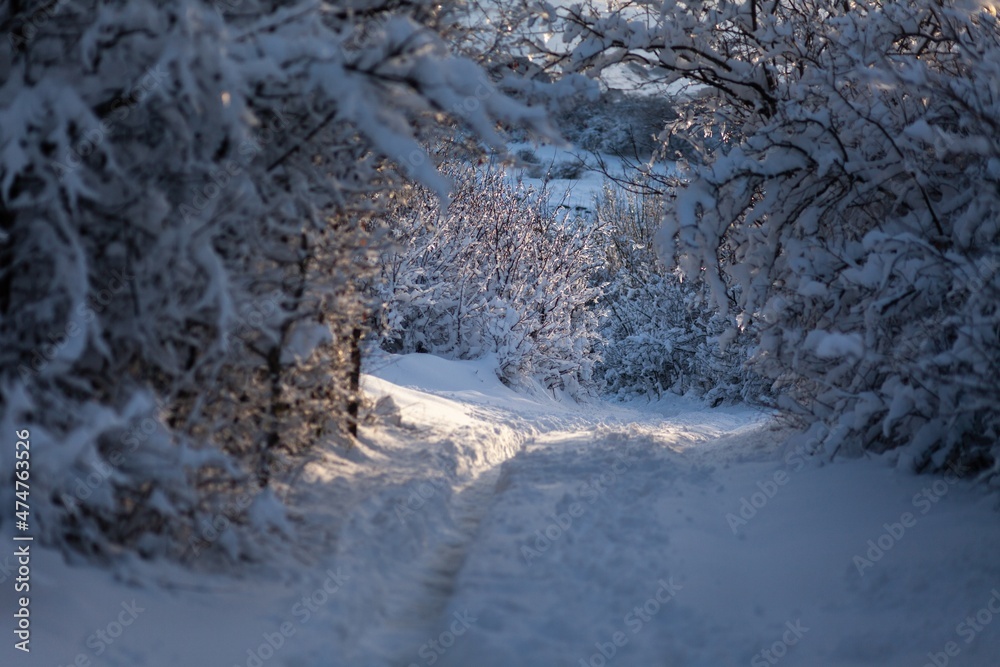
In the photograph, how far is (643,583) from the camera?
4.74 m

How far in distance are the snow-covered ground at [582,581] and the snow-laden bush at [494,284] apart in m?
8.33

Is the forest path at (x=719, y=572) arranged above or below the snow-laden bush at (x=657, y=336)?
above

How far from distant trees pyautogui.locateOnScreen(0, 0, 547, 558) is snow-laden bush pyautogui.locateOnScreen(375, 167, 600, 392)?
995 cm

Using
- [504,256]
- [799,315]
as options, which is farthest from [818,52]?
[504,256]

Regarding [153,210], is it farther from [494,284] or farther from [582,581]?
[494,284]

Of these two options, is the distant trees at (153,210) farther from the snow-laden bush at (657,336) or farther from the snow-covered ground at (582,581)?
the snow-laden bush at (657,336)

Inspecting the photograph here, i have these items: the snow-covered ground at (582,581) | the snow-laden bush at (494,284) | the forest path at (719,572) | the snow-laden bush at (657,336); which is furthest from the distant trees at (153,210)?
the snow-laden bush at (657,336)

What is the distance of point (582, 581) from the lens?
4855mm

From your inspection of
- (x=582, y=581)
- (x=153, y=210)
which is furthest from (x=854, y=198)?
(x=153, y=210)

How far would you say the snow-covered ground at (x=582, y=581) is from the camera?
3.61m

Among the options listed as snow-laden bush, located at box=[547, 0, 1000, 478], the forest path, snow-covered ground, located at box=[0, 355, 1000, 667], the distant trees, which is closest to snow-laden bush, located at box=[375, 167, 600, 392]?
snow-laden bush, located at box=[547, 0, 1000, 478]

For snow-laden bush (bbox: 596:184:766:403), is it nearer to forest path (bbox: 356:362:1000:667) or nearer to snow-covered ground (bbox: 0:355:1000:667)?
forest path (bbox: 356:362:1000:667)

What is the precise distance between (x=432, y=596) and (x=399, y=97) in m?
2.77

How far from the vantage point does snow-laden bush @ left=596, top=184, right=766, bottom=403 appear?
66.6 ft
